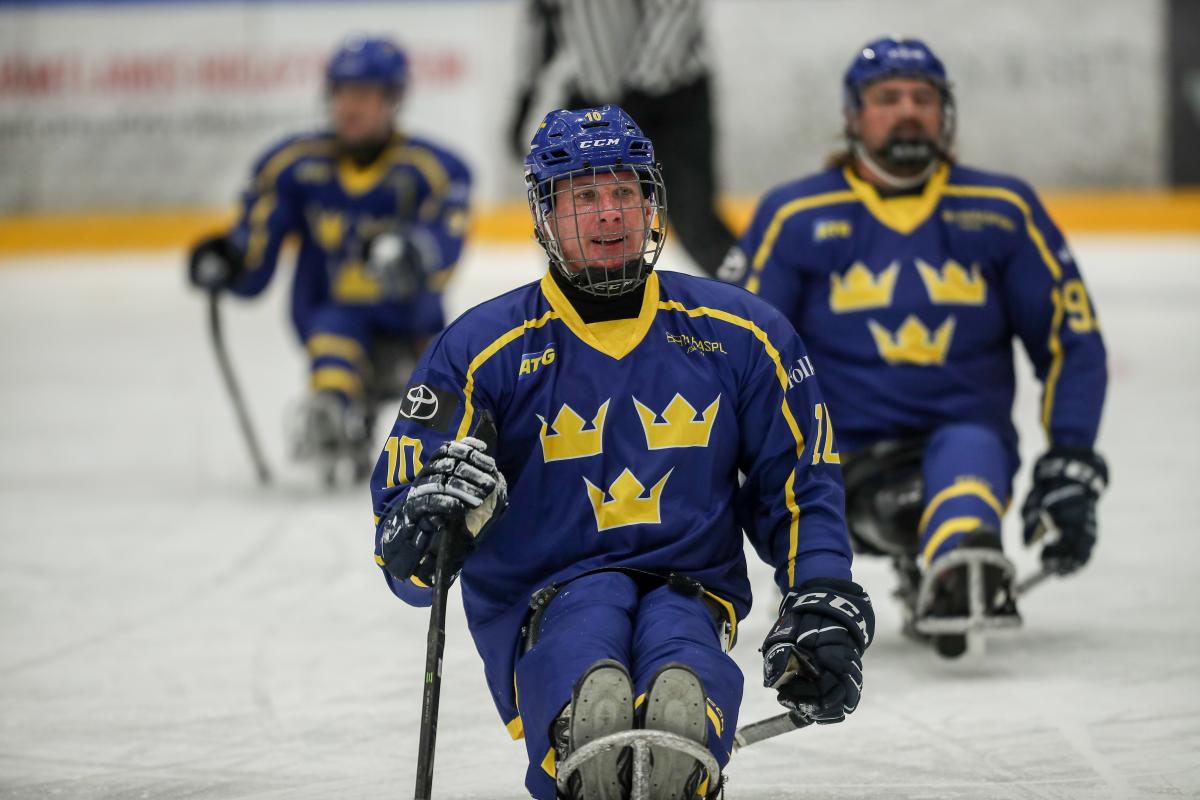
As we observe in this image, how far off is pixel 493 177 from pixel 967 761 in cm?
752

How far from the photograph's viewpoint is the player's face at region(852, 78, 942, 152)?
358cm

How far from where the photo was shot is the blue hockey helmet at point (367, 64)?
5734 millimetres

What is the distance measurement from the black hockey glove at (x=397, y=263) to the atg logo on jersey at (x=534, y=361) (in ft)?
10.3

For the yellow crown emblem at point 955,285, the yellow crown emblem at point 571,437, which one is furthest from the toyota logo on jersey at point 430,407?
the yellow crown emblem at point 955,285

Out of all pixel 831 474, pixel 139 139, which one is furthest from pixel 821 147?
pixel 831 474

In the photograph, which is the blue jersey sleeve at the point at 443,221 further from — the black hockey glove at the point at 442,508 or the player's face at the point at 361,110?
the black hockey glove at the point at 442,508

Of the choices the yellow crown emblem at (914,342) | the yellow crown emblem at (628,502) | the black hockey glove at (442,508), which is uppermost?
the black hockey glove at (442,508)

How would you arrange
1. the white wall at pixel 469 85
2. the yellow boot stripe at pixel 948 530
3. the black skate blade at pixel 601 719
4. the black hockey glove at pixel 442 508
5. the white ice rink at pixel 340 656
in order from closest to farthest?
the black skate blade at pixel 601 719, the black hockey glove at pixel 442 508, the white ice rink at pixel 340 656, the yellow boot stripe at pixel 948 530, the white wall at pixel 469 85

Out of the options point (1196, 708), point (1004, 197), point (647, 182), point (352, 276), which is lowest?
point (1196, 708)

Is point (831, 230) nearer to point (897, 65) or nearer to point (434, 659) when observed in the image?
point (897, 65)

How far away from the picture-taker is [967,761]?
9.53 ft

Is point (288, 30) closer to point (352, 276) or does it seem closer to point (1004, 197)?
point (352, 276)

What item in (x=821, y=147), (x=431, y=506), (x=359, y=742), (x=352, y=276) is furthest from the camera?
(x=821, y=147)

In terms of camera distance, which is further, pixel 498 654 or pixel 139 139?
pixel 139 139
